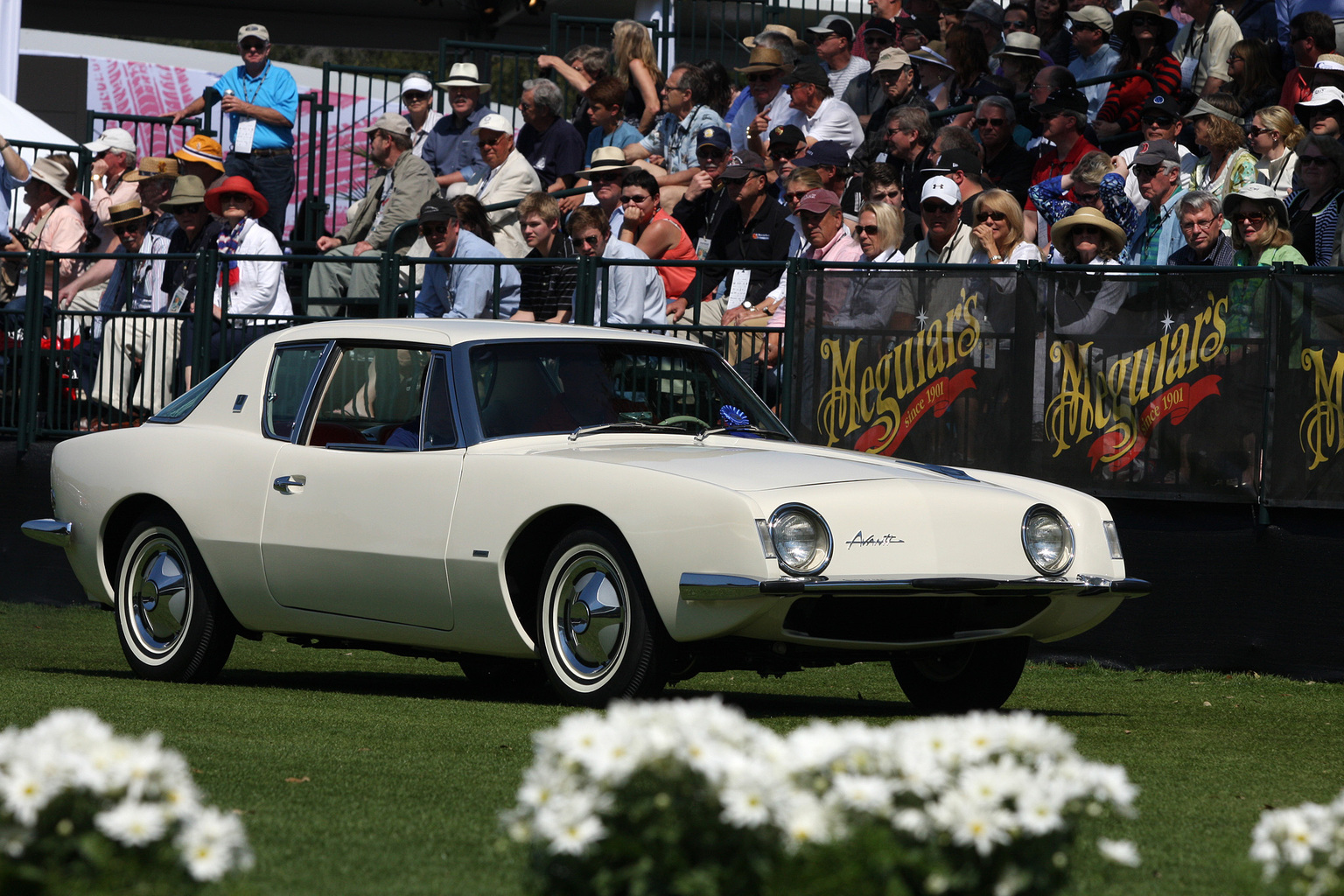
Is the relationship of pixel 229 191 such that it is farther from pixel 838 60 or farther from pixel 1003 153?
pixel 1003 153

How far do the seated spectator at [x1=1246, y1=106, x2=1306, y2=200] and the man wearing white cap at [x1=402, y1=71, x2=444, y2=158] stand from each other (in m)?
7.82

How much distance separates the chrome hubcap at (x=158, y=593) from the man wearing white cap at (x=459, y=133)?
25.9 feet

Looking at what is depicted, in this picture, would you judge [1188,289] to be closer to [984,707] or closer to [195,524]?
[984,707]

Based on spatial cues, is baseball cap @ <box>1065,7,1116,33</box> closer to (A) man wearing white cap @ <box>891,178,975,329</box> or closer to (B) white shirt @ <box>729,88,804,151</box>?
(B) white shirt @ <box>729,88,804,151</box>

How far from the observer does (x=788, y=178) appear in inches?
534

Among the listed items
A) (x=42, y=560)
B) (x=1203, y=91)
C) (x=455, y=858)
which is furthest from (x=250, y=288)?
(x=455, y=858)

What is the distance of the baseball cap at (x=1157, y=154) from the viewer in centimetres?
1184

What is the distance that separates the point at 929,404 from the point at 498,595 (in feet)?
13.0

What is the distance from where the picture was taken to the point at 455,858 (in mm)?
4520

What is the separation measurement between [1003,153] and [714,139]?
7.32 feet

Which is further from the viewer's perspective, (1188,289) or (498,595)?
(1188,289)

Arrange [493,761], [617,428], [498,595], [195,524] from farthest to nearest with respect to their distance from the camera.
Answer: [195,524]
[617,428]
[498,595]
[493,761]

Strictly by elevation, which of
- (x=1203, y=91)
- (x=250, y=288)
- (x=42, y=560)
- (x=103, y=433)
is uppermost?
(x=1203, y=91)

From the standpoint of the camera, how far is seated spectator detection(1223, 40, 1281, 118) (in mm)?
13664
